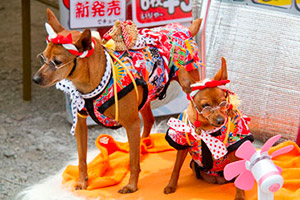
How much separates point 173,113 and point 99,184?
1.18 metres

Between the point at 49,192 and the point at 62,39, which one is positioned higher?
the point at 62,39

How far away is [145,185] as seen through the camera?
1919 millimetres

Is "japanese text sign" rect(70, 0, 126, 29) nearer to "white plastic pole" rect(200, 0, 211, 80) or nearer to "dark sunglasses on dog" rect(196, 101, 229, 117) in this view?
"white plastic pole" rect(200, 0, 211, 80)

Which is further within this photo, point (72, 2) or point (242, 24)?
point (72, 2)

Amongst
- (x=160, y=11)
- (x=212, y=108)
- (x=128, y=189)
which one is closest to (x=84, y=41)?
(x=212, y=108)

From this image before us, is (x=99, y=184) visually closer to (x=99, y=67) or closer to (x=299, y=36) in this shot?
(x=99, y=67)

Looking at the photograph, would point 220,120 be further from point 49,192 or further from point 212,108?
A: point 49,192

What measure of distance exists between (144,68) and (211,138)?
38 centimetres

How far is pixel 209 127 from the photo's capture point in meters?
1.67

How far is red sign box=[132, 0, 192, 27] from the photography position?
105 inches

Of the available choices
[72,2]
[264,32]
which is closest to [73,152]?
[72,2]

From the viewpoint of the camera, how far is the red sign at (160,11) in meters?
2.67

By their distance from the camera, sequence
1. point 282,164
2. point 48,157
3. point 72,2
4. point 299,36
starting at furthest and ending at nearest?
1. point 48,157
2. point 72,2
3. point 299,36
4. point 282,164

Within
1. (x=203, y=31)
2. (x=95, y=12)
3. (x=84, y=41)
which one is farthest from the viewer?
(x=95, y=12)
